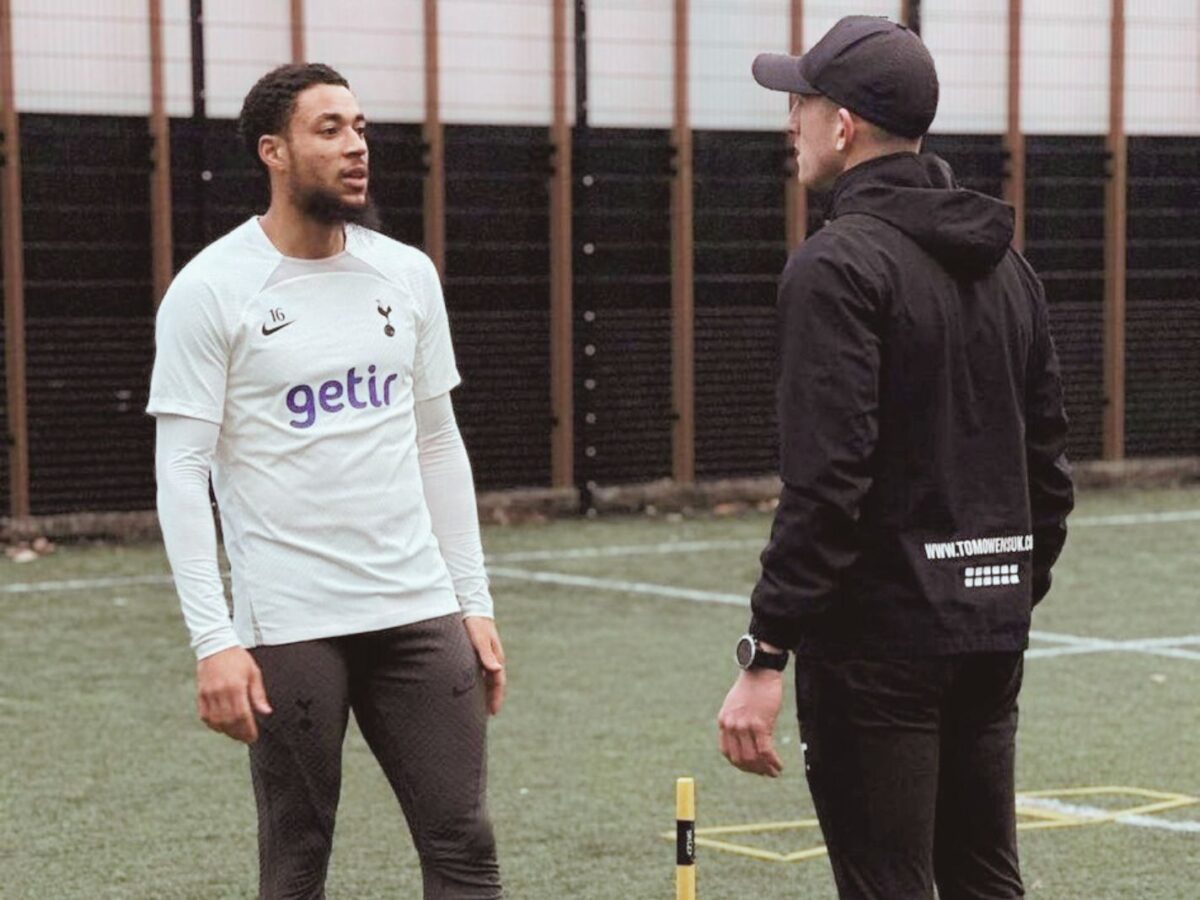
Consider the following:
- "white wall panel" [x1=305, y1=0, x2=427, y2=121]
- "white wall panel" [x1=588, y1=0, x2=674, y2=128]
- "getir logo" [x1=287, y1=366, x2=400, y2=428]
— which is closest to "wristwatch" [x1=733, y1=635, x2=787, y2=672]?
"getir logo" [x1=287, y1=366, x2=400, y2=428]

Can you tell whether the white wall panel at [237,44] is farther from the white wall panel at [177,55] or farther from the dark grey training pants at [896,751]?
the dark grey training pants at [896,751]

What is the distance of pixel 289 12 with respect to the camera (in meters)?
15.8

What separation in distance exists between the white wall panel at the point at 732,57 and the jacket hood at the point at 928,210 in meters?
13.3

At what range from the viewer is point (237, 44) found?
15648 millimetres

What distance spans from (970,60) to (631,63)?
2.88 m

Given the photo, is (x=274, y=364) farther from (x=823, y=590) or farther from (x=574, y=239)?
(x=574, y=239)

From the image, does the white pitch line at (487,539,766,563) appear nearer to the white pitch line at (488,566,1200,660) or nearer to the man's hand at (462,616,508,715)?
the white pitch line at (488,566,1200,660)

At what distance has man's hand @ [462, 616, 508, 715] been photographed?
4.88 m

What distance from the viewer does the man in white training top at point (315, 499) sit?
15.0 feet

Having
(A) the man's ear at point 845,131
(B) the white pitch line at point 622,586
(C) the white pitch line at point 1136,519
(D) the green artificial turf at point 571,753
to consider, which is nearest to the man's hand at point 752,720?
(A) the man's ear at point 845,131

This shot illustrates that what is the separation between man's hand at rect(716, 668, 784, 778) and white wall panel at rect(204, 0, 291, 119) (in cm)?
1217

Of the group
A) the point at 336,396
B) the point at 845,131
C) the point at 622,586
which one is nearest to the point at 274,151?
the point at 336,396

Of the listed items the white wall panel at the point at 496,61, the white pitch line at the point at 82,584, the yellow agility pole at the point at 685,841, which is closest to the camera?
the yellow agility pole at the point at 685,841

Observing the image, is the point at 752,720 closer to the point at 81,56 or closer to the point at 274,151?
the point at 274,151
